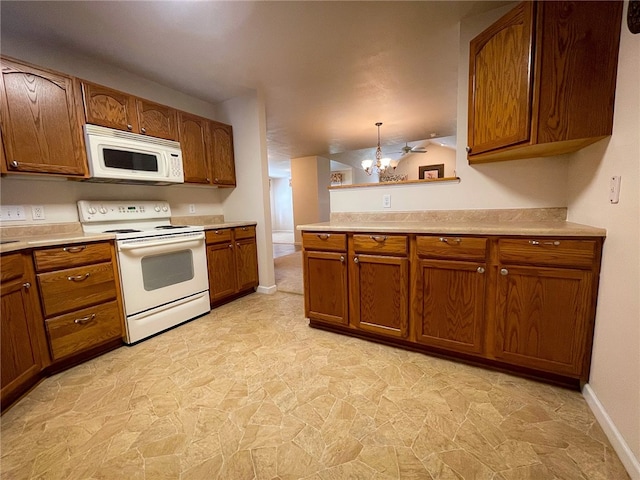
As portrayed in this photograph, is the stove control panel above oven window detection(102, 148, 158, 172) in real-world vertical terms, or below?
below

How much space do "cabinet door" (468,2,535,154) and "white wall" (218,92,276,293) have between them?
2.23 metres

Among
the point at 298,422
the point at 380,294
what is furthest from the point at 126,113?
the point at 298,422

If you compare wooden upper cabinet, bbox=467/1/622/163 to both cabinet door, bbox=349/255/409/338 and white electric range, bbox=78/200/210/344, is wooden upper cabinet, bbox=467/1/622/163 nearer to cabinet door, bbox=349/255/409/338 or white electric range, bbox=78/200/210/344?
cabinet door, bbox=349/255/409/338

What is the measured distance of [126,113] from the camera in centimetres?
231

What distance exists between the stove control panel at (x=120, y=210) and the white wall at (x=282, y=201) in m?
7.73

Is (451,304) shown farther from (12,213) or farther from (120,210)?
(12,213)

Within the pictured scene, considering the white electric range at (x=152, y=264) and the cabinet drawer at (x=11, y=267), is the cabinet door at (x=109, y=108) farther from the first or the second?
the cabinet drawer at (x=11, y=267)

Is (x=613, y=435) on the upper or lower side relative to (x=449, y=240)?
lower

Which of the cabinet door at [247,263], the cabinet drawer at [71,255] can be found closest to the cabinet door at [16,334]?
the cabinet drawer at [71,255]

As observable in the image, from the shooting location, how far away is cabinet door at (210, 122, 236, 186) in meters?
3.09

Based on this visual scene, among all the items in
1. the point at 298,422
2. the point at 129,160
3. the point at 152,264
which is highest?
the point at 129,160

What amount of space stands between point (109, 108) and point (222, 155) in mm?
1147

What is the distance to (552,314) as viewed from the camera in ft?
4.70

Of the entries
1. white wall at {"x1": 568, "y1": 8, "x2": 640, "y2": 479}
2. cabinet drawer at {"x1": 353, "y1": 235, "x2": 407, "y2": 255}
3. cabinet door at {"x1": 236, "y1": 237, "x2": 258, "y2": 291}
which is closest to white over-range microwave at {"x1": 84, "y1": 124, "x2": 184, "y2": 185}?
cabinet door at {"x1": 236, "y1": 237, "x2": 258, "y2": 291}
